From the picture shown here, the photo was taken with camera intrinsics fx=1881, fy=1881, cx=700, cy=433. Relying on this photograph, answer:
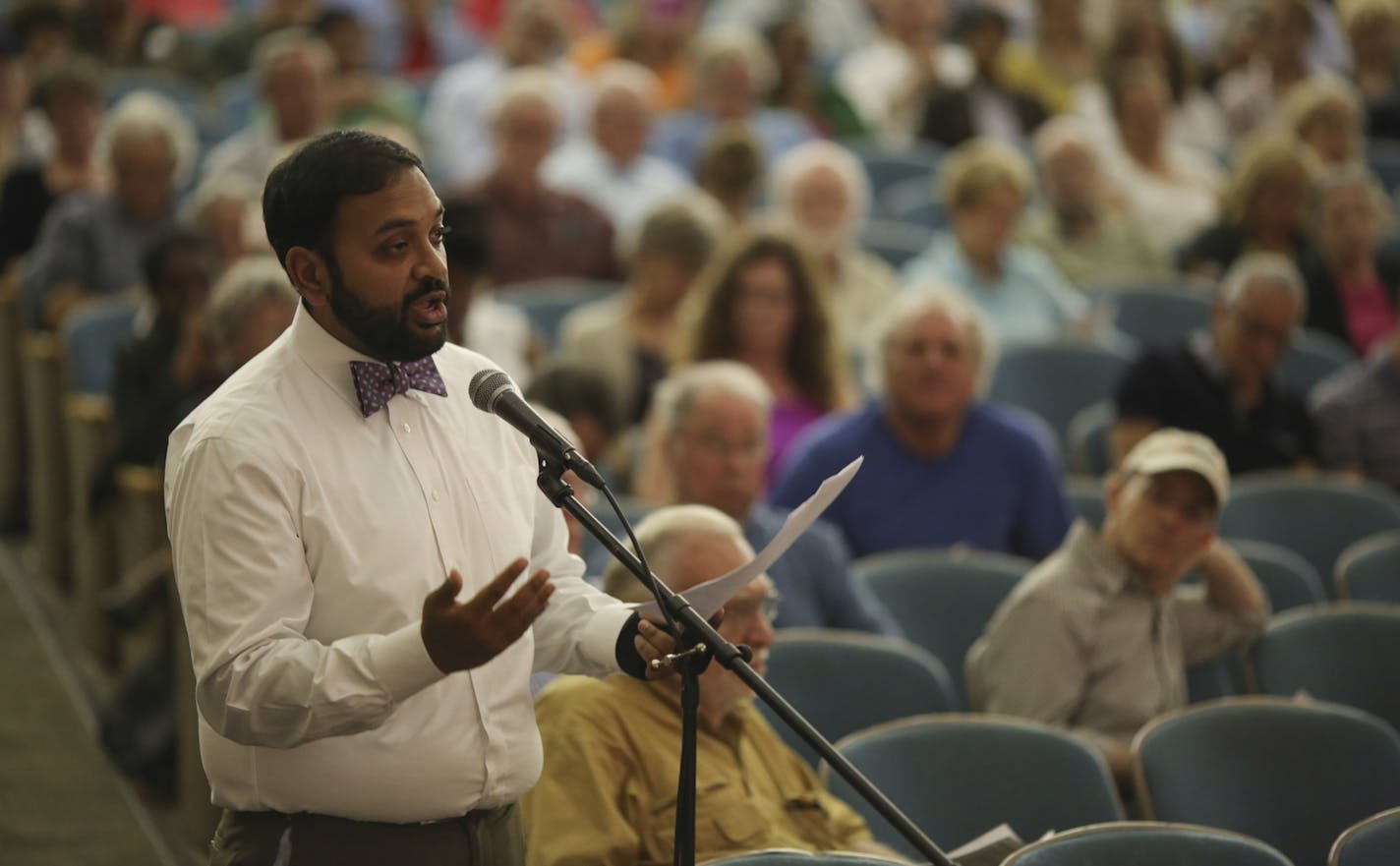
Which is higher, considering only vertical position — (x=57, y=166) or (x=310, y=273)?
(x=310, y=273)

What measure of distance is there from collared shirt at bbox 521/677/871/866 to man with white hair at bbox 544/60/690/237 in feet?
12.8

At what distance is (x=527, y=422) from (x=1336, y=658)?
7.15 ft

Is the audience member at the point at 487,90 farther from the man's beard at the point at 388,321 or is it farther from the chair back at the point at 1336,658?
the man's beard at the point at 388,321

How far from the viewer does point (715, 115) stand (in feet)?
23.4

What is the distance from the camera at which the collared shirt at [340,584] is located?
5.78ft

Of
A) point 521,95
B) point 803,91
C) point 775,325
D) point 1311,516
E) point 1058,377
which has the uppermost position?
point 521,95

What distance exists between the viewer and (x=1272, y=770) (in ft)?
9.71

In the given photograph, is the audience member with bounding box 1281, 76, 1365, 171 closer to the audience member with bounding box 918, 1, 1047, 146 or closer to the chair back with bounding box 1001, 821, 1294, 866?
the audience member with bounding box 918, 1, 1047, 146

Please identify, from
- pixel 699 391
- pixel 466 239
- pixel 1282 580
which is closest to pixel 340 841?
pixel 699 391

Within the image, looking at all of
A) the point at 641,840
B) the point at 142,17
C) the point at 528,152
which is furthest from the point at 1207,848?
the point at 142,17

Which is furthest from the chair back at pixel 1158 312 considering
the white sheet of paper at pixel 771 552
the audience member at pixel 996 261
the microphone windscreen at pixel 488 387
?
the microphone windscreen at pixel 488 387

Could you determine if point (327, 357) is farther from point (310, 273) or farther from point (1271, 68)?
point (1271, 68)

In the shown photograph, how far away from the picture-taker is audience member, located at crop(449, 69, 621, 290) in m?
5.97

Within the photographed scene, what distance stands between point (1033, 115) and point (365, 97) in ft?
8.82
